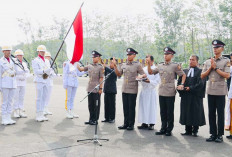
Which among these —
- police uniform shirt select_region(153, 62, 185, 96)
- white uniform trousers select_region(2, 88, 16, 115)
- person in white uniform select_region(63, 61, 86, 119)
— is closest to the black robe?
police uniform shirt select_region(153, 62, 185, 96)

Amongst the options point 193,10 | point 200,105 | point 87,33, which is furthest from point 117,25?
Result: point 200,105

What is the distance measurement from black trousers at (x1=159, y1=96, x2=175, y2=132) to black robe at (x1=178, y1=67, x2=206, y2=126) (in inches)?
9.7

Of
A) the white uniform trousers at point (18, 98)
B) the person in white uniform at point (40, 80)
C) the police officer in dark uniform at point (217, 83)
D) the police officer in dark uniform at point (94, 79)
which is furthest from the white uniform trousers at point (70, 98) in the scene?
the police officer in dark uniform at point (217, 83)

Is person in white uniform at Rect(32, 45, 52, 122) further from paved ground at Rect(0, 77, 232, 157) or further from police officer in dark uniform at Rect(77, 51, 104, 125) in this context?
police officer in dark uniform at Rect(77, 51, 104, 125)

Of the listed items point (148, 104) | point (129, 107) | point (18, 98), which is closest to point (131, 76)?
point (129, 107)

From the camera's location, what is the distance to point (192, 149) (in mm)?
5281

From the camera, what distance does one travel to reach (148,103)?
7.27 metres

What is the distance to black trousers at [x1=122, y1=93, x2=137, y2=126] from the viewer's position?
6.95 m

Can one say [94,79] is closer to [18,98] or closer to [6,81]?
[6,81]

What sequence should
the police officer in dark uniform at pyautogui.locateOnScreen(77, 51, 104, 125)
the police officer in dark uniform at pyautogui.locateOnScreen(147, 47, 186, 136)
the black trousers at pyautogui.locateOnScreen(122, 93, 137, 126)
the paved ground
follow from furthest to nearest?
the police officer in dark uniform at pyautogui.locateOnScreen(77, 51, 104, 125) < the black trousers at pyautogui.locateOnScreen(122, 93, 137, 126) < the police officer in dark uniform at pyautogui.locateOnScreen(147, 47, 186, 136) < the paved ground

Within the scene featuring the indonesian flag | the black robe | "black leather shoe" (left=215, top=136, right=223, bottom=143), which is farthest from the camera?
the black robe

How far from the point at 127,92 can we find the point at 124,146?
1861 millimetres

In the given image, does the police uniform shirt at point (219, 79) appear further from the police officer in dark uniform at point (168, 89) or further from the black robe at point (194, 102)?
the police officer in dark uniform at point (168, 89)

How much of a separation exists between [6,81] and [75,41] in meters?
2.40
